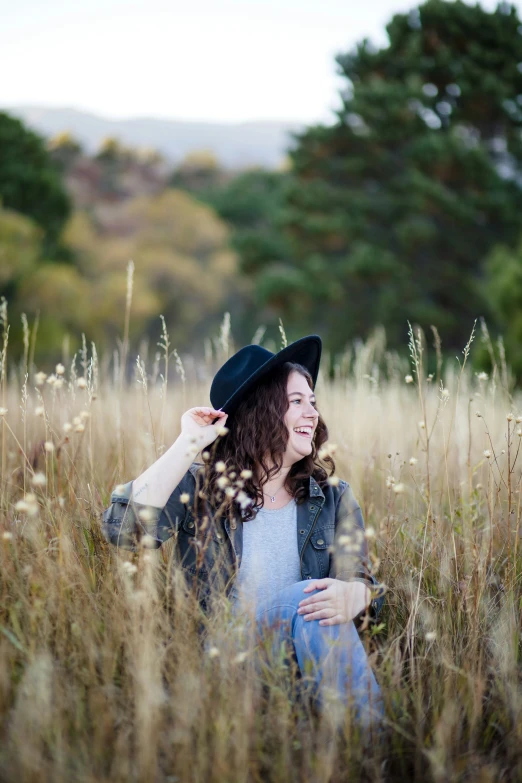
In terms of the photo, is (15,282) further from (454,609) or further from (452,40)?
(454,609)

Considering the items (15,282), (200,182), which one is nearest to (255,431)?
(15,282)

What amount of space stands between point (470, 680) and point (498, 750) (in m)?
0.18

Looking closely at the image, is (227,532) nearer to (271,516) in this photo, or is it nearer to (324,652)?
(271,516)

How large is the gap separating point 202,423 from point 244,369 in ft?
0.90

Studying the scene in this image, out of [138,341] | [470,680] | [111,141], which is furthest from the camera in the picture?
[111,141]

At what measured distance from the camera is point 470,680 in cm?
174

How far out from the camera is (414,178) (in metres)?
13.1

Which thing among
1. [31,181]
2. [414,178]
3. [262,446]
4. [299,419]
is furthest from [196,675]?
[31,181]

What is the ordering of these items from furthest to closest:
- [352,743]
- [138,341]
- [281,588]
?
[138,341] < [281,588] < [352,743]

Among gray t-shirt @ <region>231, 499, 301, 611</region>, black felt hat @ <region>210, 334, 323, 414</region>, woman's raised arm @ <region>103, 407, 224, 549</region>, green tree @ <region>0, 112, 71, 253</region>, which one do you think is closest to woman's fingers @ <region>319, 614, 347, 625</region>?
gray t-shirt @ <region>231, 499, 301, 611</region>

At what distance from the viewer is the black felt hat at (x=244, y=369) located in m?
2.21

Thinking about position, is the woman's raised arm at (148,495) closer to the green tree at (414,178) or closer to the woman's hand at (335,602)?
the woman's hand at (335,602)

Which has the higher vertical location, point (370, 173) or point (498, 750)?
point (370, 173)

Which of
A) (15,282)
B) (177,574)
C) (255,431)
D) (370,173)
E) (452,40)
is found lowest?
(177,574)
